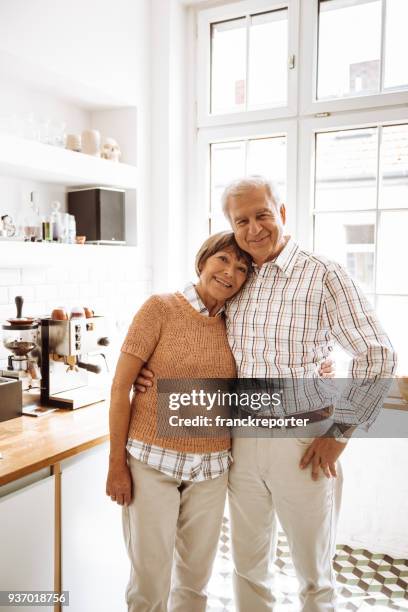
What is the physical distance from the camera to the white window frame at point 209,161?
2.98 metres

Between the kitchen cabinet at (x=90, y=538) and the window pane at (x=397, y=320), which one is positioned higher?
the window pane at (x=397, y=320)

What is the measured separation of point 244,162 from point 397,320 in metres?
1.23

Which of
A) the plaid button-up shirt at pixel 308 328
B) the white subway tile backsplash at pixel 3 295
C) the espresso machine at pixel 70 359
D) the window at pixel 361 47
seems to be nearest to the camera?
the plaid button-up shirt at pixel 308 328

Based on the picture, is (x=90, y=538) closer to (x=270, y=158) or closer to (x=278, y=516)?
(x=278, y=516)

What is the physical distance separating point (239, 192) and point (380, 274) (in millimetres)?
1399

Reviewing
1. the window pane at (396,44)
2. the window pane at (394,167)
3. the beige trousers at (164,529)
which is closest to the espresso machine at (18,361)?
the beige trousers at (164,529)

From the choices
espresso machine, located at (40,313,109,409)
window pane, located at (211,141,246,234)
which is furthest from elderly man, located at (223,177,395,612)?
window pane, located at (211,141,246,234)

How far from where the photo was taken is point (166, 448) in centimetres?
165

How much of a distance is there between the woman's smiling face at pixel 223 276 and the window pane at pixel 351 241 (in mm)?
1312

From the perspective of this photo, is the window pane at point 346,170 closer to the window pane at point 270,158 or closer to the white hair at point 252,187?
the window pane at point 270,158

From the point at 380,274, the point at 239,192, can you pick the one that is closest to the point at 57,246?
the point at 239,192

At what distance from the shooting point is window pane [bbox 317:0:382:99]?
9.09ft

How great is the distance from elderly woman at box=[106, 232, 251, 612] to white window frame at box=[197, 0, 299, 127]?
1.58 m

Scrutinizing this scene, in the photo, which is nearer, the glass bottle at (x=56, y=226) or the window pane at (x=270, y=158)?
the glass bottle at (x=56, y=226)
